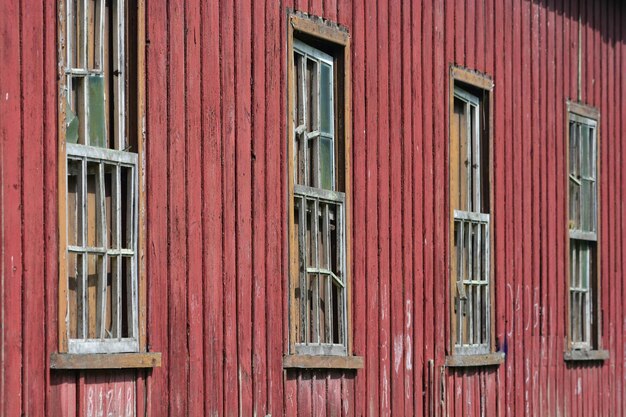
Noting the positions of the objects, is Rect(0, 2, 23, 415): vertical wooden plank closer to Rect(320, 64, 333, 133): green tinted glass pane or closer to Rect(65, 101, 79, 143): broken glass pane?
Rect(65, 101, 79, 143): broken glass pane

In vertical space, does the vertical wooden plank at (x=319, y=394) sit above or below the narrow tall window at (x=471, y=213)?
below

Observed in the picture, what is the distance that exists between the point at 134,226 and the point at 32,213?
90 cm

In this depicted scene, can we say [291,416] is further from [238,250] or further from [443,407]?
[443,407]

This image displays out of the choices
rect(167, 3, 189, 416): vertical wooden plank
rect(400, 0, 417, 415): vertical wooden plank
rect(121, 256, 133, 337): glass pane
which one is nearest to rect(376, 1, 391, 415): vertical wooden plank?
rect(400, 0, 417, 415): vertical wooden plank

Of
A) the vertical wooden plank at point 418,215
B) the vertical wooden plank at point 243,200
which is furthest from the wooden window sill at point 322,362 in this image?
the vertical wooden plank at point 418,215

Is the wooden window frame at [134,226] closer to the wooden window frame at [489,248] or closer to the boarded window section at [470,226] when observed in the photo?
the wooden window frame at [489,248]

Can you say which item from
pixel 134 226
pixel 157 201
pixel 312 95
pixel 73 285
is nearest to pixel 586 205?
pixel 312 95

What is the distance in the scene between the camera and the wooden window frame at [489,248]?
1176cm

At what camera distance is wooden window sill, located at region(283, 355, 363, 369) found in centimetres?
946

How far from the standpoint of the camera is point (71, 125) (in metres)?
7.82

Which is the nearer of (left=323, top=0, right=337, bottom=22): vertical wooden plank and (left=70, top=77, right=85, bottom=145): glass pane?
(left=70, top=77, right=85, bottom=145): glass pane

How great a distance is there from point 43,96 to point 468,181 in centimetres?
565

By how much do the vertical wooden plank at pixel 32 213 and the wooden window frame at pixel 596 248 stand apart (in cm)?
755

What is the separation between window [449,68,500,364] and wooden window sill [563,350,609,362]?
1679mm
